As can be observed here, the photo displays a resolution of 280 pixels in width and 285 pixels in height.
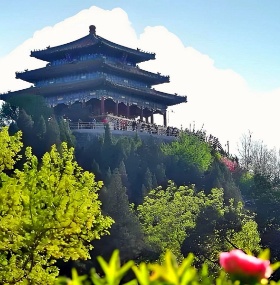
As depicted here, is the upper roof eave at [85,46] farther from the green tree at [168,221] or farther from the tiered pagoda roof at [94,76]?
the green tree at [168,221]

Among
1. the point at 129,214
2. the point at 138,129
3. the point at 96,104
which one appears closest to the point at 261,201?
the point at 129,214

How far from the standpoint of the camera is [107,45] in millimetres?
51312

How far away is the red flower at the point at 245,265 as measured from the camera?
256 cm

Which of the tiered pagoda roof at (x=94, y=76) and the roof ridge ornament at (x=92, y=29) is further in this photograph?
the roof ridge ornament at (x=92, y=29)

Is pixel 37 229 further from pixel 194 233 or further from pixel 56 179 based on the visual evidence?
pixel 194 233

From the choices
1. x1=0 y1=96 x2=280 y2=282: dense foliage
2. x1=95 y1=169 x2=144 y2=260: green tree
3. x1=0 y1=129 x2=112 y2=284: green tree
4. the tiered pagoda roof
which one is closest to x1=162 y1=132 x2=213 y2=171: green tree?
x1=0 y1=96 x2=280 y2=282: dense foliage

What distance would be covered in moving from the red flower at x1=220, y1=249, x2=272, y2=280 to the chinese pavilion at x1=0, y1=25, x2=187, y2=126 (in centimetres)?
4601

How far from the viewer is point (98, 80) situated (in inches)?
1911

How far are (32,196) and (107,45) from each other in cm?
3838

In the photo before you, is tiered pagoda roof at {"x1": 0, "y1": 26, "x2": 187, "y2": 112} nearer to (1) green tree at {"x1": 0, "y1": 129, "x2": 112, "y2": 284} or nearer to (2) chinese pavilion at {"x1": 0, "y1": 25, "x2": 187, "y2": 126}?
(2) chinese pavilion at {"x1": 0, "y1": 25, "x2": 187, "y2": 126}

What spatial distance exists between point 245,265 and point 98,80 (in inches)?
1829

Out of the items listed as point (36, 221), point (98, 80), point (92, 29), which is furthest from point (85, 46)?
point (36, 221)

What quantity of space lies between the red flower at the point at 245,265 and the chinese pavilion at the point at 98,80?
151 ft

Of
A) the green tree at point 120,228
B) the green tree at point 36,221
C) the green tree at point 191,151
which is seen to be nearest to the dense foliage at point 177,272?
the green tree at point 36,221
